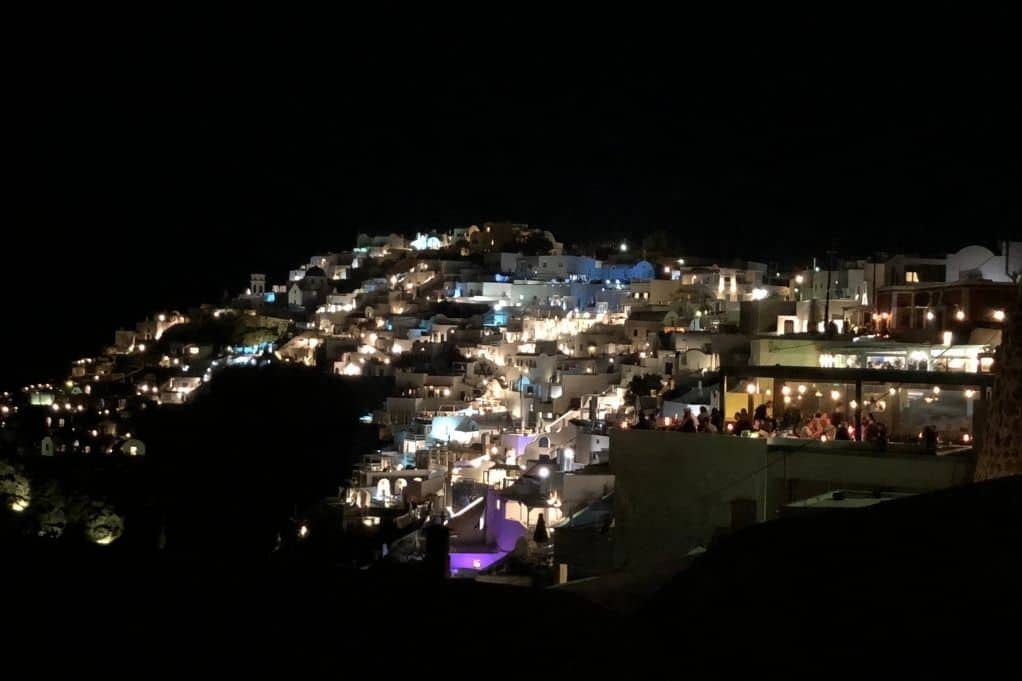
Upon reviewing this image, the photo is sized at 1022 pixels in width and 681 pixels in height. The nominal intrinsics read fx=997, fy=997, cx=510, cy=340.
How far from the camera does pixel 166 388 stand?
1641 inches

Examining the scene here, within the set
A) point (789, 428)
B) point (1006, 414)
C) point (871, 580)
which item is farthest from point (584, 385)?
point (871, 580)

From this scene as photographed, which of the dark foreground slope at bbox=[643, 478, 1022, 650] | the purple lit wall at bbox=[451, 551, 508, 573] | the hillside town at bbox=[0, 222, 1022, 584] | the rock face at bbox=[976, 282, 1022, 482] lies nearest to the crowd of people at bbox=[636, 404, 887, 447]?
the hillside town at bbox=[0, 222, 1022, 584]

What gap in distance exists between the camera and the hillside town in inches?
342

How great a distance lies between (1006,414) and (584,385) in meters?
20.0

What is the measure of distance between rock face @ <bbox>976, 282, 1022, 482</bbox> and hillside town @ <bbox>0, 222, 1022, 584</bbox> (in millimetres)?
1103

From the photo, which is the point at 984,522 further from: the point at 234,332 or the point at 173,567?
the point at 234,332

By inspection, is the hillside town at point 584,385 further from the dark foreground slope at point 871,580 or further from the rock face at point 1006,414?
→ the dark foreground slope at point 871,580

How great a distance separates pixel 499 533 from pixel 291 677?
1364 centimetres

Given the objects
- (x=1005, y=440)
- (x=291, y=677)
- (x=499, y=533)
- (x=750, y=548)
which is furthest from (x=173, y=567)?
(x=499, y=533)

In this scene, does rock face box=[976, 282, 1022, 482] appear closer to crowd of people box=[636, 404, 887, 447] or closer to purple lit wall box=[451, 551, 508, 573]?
crowd of people box=[636, 404, 887, 447]

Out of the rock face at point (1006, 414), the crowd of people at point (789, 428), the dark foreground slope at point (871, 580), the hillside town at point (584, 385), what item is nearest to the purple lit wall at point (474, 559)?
the hillside town at point (584, 385)

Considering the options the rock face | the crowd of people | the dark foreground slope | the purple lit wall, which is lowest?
the purple lit wall

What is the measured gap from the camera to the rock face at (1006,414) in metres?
5.85

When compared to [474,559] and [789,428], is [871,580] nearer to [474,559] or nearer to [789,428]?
[789,428]
